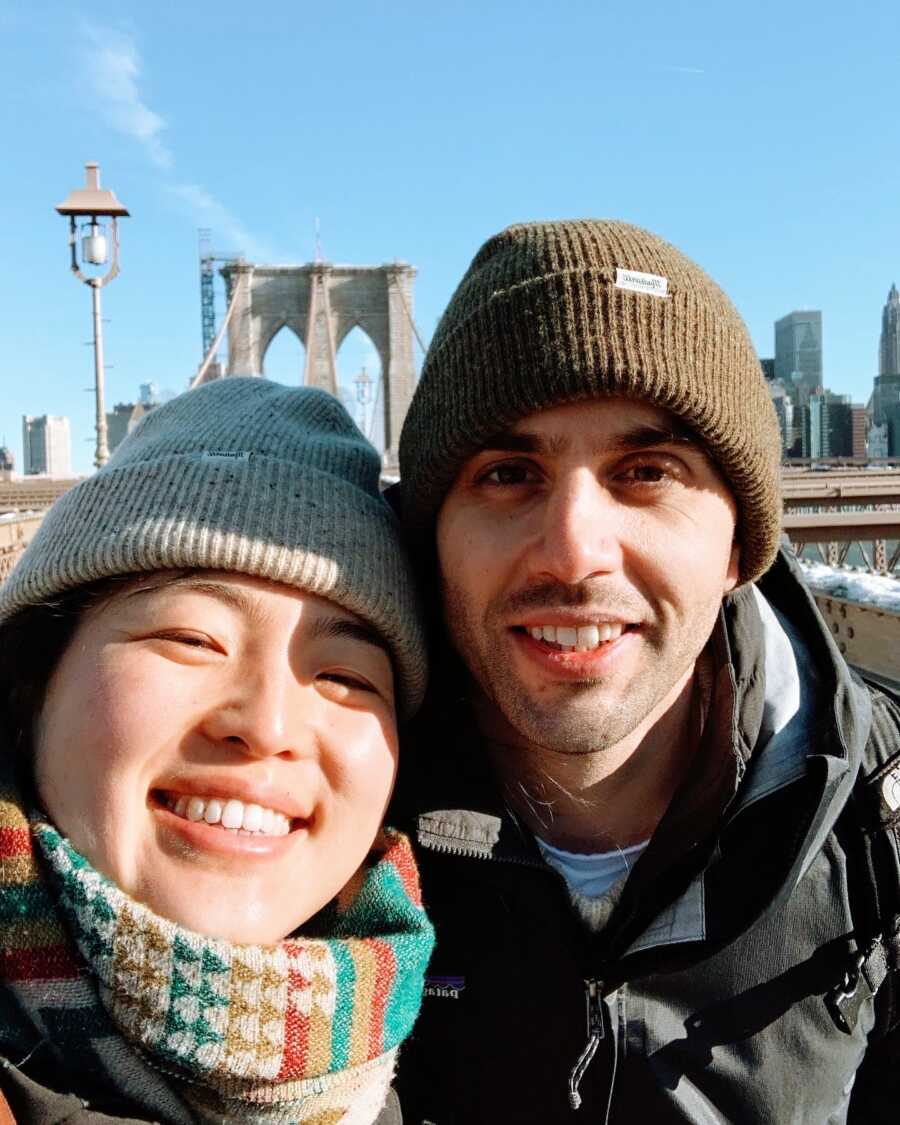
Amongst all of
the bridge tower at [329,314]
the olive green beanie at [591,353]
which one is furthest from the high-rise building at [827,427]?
the olive green beanie at [591,353]

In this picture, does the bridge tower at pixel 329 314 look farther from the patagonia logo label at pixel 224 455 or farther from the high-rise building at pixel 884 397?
the patagonia logo label at pixel 224 455

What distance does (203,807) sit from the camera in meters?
1.28

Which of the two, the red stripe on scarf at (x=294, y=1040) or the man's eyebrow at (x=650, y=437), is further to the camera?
the man's eyebrow at (x=650, y=437)

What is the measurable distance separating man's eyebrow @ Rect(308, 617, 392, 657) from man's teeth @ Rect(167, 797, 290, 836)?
0.89ft

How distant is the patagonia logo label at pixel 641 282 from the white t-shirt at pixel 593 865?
3.33 feet

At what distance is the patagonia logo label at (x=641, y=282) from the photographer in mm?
1587

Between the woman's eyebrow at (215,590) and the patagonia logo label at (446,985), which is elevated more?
the woman's eyebrow at (215,590)

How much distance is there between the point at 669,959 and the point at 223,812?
823 millimetres

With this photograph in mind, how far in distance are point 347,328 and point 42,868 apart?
49962 mm

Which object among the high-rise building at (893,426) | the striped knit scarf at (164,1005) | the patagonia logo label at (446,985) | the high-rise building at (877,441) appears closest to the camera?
the striped knit scarf at (164,1005)

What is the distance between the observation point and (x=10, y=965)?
4.05 feet

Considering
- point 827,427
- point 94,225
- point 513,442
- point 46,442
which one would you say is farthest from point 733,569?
point 46,442

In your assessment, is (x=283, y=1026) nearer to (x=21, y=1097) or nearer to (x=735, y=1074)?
(x=21, y=1097)

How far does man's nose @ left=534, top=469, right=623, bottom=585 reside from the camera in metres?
1.50
